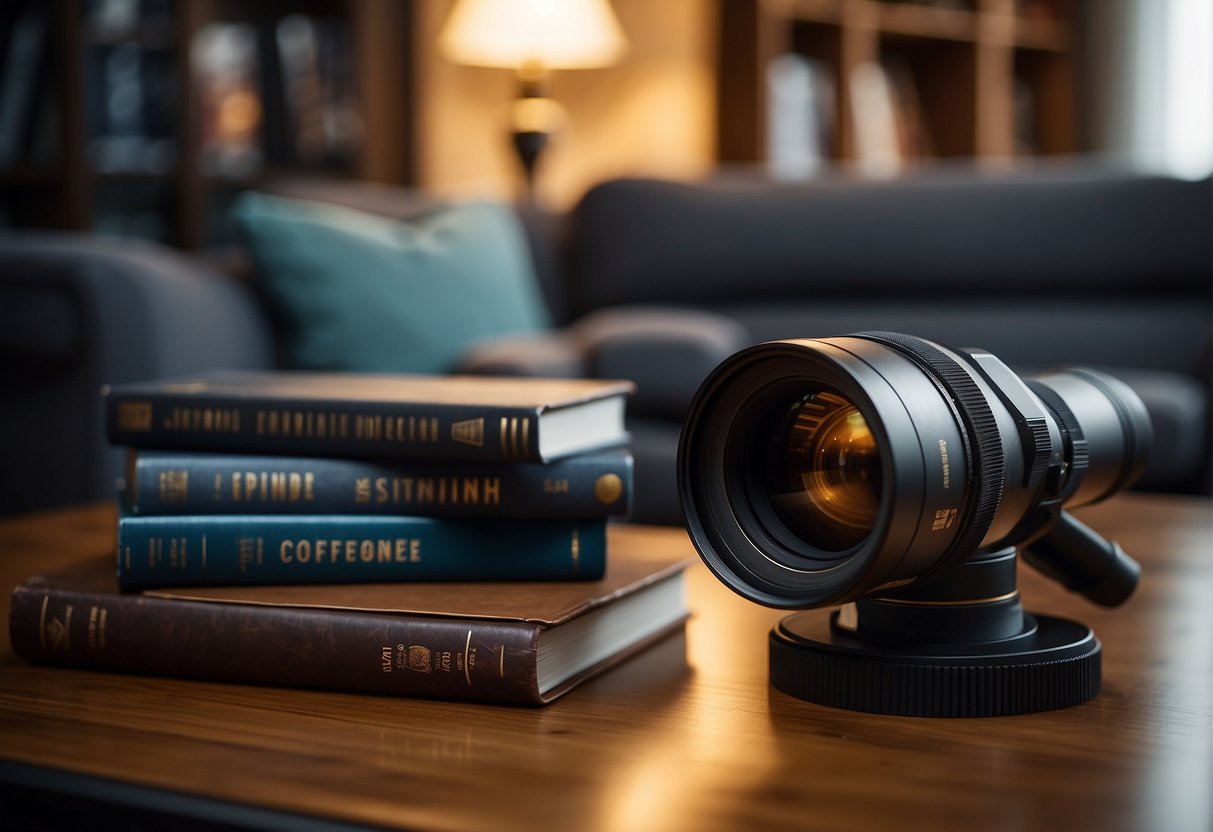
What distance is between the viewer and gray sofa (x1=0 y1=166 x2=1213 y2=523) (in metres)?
2.12

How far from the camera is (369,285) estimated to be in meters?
2.19

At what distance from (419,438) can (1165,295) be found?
236cm

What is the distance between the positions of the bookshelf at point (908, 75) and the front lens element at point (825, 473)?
3.37m

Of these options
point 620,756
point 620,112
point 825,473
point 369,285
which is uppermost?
point 620,112

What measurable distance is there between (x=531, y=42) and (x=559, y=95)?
867mm

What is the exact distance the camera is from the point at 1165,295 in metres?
2.65

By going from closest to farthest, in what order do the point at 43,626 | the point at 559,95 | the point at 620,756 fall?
the point at 620,756, the point at 43,626, the point at 559,95

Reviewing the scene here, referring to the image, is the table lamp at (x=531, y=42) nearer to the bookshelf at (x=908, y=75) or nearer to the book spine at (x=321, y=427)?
the bookshelf at (x=908, y=75)

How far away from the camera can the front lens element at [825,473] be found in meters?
0.55

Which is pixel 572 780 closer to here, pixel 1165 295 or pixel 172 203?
pixel 1165 295

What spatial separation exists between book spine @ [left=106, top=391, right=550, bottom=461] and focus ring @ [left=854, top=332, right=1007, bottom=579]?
0.20 meters

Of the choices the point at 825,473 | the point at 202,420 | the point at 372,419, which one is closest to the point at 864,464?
the point at 825,473

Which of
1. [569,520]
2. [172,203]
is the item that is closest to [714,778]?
[569,520]

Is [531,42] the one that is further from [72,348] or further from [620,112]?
[72,348]
